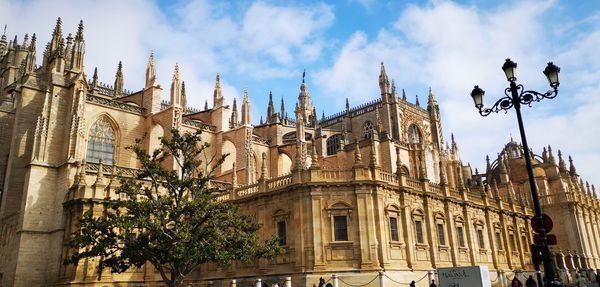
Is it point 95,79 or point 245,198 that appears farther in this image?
point 95,79

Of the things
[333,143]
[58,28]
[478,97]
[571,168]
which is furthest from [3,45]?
[571,168]

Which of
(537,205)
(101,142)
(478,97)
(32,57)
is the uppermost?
(32,57)

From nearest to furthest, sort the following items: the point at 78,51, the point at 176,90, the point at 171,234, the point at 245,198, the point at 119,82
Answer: the point at 171,234 → the point at 245,198 → the point at 78,51 → the point at 176,90 → the point at 119,82

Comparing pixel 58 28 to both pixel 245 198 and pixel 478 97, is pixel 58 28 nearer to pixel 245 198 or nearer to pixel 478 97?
pixel 245 198

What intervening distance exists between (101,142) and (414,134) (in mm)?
37934

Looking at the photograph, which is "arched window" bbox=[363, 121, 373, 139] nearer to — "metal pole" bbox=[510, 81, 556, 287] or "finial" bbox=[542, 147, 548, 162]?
"finial" bbox=[542, 147, 548, 162]

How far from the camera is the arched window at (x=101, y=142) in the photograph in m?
33.0

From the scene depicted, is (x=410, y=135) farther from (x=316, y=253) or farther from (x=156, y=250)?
(x=156, y=250)

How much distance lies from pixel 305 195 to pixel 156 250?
28.3 ft

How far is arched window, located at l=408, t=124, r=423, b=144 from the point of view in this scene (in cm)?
5799

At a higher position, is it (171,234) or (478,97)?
(478,97)

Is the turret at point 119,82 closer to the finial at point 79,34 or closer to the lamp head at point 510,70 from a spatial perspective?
the finial at point 79,34

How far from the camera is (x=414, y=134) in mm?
59062

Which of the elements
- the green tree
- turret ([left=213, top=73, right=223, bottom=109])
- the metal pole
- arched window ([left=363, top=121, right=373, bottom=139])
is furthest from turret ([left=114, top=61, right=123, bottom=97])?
the metal pole
